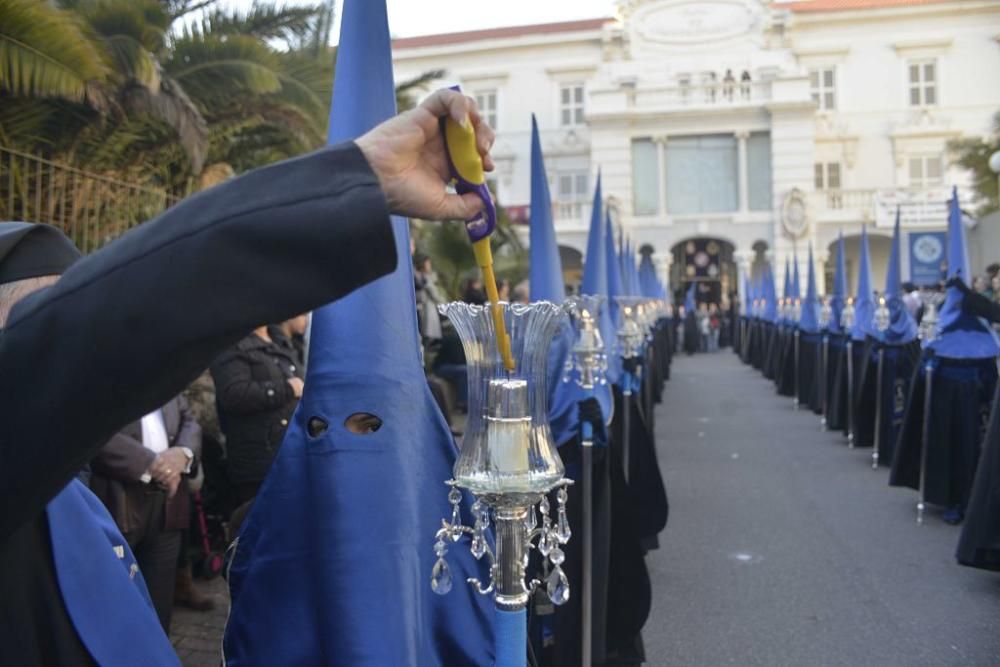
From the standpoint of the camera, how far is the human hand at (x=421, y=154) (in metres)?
0.87

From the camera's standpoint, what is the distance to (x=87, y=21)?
21.1ft

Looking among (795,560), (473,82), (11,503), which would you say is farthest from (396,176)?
(473,82)

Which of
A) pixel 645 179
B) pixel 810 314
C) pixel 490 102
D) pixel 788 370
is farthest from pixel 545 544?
pixel 490 102

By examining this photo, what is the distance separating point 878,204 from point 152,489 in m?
28.9

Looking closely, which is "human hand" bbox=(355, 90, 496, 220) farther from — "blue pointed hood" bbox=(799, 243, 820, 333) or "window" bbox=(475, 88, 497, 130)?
"window" bbox=(475, 88, 497, 130)

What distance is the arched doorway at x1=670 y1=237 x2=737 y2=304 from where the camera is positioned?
31.4m

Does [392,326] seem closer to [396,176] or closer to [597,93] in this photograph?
[396,176]

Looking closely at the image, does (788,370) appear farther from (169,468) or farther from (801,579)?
(169,468)

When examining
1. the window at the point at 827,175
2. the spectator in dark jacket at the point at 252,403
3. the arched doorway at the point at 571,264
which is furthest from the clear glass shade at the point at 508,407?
the window at the point at 827,175

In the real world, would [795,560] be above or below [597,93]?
below

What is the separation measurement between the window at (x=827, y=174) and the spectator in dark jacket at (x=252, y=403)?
30493 millimetres

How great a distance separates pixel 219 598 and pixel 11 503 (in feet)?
14.3

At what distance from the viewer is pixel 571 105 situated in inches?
1329

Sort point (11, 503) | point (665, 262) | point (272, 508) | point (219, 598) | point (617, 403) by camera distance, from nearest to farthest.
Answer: point (11, 503) < point (272, 508) < point (219, 598) < point (617, 403) < point (665, 262)
